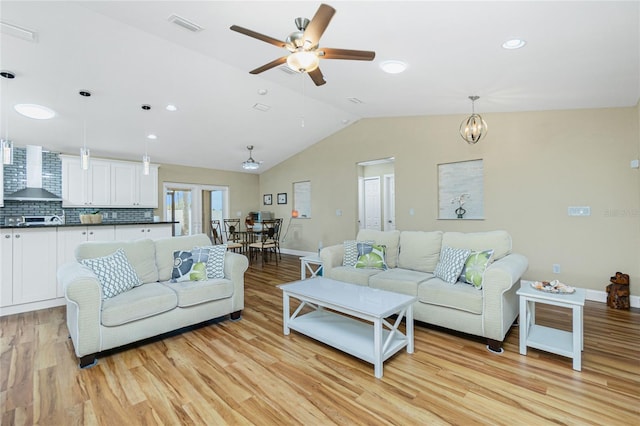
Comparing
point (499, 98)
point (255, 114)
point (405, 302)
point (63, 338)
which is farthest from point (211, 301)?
point (499, 98)

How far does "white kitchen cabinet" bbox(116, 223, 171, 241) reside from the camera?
14.5 ft

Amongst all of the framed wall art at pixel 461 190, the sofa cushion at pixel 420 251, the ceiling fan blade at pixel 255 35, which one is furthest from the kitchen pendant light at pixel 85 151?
the framed wall art at pixel 461 190

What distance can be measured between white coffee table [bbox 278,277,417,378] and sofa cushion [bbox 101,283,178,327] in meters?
1.10

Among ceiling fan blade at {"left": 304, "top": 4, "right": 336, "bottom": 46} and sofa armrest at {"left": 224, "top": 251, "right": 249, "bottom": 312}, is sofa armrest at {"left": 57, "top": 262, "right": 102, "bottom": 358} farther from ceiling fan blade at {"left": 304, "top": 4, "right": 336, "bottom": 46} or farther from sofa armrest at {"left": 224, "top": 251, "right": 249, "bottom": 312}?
ceiling fan blade at {"left": 304, "top": 4, "right": 336, "bottom": 46}

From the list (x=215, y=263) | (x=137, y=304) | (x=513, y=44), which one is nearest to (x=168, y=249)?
(x=215, y=263)

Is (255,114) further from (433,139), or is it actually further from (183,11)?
(433,139)

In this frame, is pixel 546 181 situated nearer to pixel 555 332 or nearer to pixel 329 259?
pixel 555 332

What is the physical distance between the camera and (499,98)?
3.79 m

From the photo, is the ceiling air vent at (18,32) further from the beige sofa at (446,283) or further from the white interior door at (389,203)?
the white interior door at (389,203)

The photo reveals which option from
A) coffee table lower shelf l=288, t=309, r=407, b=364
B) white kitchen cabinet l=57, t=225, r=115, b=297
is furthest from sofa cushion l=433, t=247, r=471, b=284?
white kitchen cabinet l=57, t=225, r=115, b=297

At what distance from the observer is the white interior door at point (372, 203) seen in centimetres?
749

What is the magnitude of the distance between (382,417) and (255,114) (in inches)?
189

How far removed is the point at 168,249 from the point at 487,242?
3.49 m

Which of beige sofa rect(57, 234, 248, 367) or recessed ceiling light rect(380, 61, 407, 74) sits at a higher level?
recessed ceiling light rect(380, 61, 407, 74)
